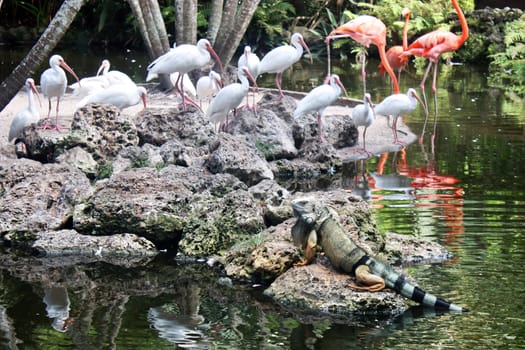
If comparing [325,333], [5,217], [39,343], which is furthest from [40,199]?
[325,333]

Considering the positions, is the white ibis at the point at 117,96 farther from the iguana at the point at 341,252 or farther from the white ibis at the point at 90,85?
the iguana at the point at 341,252

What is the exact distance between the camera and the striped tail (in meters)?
6.46

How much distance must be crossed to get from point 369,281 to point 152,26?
31.9 feet

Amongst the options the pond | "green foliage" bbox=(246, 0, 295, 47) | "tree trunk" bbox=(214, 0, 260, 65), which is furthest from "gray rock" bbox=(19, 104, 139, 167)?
"green foliage" bbox=(246, 0, 295, 47)

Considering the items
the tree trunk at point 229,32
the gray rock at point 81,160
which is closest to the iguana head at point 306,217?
the gray rock at point 81,160

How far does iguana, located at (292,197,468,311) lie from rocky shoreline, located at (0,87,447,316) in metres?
0.09

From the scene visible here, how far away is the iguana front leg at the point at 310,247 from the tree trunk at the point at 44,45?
516cm

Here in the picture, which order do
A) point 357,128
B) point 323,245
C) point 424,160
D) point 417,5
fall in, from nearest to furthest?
point 323,245, point 424,160, point 357,128, point 417,5

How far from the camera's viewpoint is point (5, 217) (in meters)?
8.45

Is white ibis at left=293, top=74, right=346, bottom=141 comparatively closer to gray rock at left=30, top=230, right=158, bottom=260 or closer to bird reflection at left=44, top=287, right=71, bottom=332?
gray rock at left=30, top=230, right=158, bottom=260

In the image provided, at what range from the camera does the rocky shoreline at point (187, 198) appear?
7137 mm

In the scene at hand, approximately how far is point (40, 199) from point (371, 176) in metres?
3.95

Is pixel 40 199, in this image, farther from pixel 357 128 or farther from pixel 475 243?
pixel 357 128

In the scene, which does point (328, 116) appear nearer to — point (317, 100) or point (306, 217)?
point (317, 100)
